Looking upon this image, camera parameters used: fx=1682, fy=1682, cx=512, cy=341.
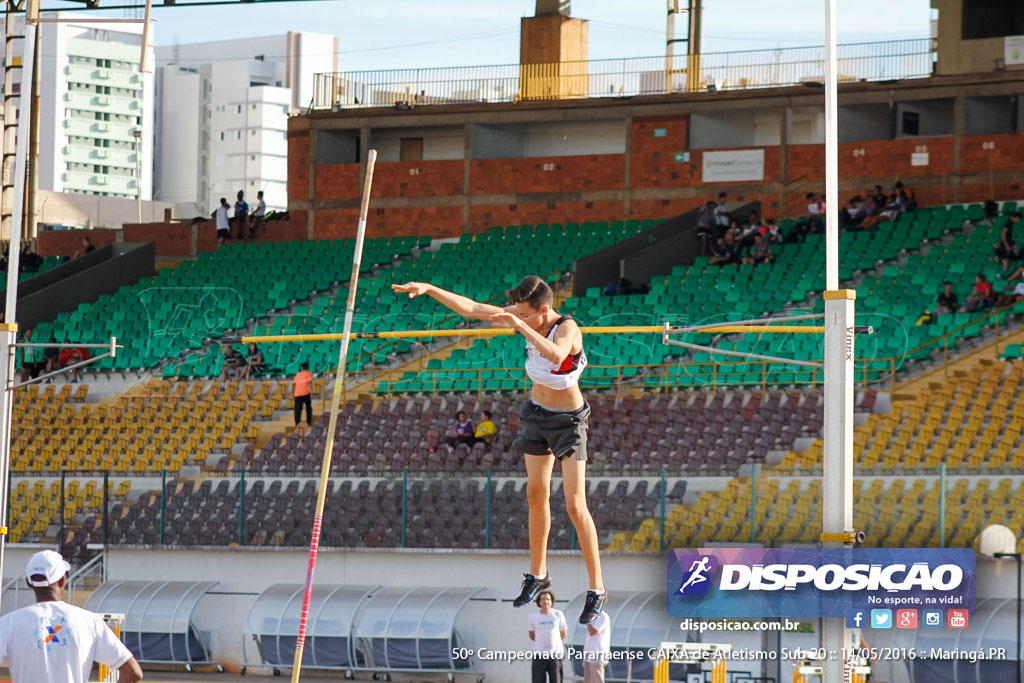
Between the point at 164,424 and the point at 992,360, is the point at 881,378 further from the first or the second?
the point at 164,424

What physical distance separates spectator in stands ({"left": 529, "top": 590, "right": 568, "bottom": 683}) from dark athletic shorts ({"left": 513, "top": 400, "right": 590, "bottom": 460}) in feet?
20.4

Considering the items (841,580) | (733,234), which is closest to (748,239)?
(733,234)

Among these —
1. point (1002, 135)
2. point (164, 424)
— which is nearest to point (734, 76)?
point (1002, 135)

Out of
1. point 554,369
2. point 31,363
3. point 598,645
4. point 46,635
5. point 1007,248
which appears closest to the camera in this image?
point 46,635

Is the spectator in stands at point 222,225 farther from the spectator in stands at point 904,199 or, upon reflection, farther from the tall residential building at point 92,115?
the tall residential building at point 92,115

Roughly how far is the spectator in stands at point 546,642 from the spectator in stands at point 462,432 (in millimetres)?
8780

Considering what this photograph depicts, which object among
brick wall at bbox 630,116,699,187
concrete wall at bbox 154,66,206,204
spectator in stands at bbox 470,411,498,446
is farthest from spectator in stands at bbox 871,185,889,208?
concrete wall at bbox 154,66,206,204

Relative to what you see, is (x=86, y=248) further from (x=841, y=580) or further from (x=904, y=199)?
(x=841, y=580)

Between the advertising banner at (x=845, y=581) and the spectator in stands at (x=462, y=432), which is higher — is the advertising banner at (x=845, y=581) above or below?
below

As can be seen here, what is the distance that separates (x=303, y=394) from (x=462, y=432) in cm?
359

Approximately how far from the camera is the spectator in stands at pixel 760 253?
100 ft

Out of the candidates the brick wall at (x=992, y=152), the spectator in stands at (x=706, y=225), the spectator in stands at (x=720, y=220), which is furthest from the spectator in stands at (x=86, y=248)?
the brick wall at (x=992, y=152)

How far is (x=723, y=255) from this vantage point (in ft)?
103

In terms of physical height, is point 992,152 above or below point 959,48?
below
